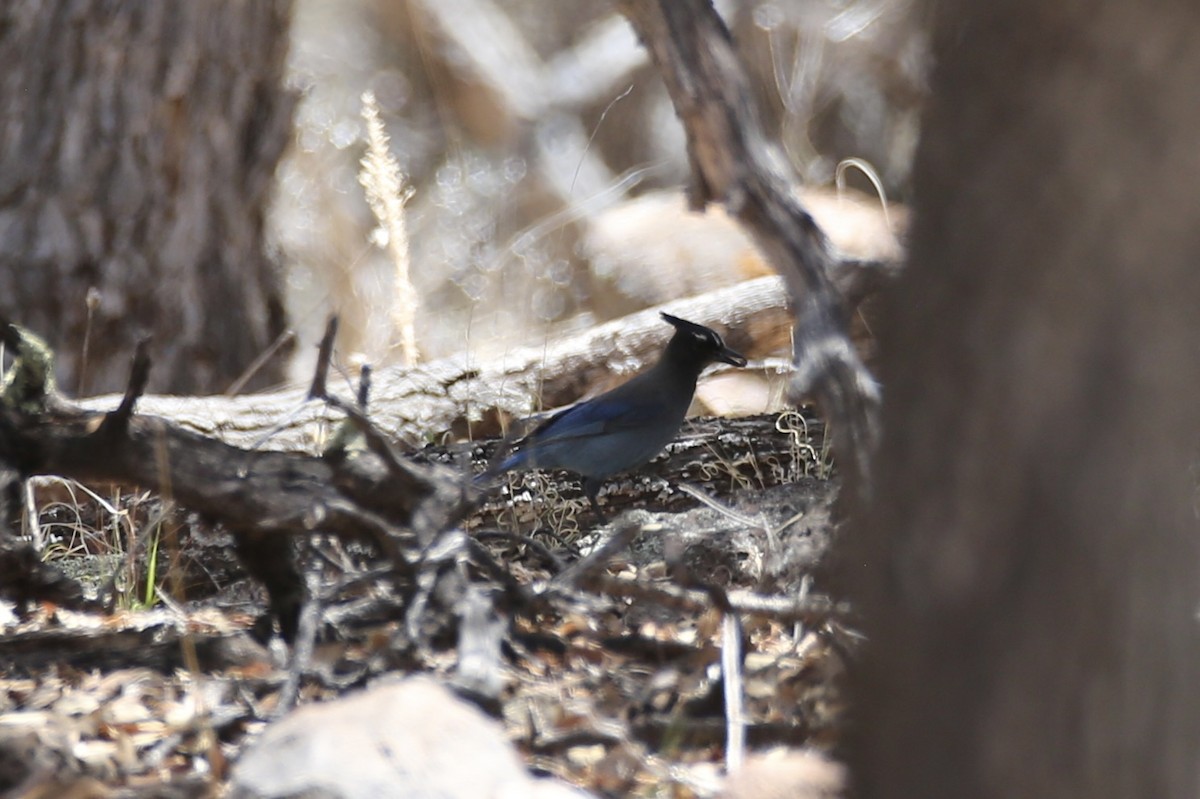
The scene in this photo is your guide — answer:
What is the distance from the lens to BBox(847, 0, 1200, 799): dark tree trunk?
1220 mm

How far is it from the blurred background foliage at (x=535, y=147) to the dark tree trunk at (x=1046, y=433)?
5161 mm

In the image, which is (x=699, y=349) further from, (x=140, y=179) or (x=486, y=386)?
(x=140, y=179)

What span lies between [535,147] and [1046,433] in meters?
9.96

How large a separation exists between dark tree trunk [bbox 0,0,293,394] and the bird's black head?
6.30ft

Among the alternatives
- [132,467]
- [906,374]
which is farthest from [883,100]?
[906,374]

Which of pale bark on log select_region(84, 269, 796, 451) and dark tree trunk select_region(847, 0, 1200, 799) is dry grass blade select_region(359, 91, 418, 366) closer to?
pale bark on log select_region(84, 269, 796, 451)

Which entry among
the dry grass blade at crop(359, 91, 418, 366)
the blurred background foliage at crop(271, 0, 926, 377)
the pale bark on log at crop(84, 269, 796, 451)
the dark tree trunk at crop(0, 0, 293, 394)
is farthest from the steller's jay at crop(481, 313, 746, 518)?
the blurred background foliage at crop(271, 0, 926, 377)

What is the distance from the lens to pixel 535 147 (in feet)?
35.9

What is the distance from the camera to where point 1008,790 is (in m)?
1.20

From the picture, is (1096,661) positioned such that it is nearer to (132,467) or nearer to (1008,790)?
(1008,790)

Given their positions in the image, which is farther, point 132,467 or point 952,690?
point 132,467

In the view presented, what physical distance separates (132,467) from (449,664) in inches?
27.0

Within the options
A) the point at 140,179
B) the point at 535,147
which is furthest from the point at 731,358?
the point at 535,147

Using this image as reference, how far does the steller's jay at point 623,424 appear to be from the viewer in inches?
159
